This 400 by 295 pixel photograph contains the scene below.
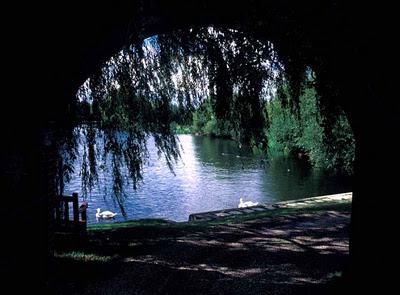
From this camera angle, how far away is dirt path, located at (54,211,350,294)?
571cm

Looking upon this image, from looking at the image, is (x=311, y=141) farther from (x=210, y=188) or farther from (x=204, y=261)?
(x=204, y=261)

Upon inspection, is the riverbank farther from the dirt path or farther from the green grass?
the green grass

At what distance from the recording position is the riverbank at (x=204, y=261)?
18.8ft

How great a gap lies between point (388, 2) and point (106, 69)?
709cm

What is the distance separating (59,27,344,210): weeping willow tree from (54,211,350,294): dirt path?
229 centimetres

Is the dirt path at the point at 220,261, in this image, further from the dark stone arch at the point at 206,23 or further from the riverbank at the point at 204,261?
the dark stone arch at the point at 206,23

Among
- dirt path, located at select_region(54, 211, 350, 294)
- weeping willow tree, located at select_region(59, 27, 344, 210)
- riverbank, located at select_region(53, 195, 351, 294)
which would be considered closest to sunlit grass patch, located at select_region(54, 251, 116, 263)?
riverbank, located at select_region(53, 195, 351, 294)

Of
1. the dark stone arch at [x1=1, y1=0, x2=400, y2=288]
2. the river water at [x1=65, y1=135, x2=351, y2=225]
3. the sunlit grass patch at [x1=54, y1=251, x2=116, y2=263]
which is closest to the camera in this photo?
the dark stone arch at [x1=1, y1=0, x2=400, y2=288]

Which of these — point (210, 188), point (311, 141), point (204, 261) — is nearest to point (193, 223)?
point (204, 261)

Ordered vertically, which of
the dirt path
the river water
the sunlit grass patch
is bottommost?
the river water

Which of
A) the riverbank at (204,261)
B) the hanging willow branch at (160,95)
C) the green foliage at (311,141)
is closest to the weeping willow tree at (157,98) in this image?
the hanging willow branch at (160,95)

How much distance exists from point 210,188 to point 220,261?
24.4 m

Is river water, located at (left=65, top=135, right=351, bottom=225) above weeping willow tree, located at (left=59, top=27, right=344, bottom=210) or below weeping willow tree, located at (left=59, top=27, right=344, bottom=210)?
below

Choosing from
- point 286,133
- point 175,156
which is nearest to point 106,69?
point 175,156
